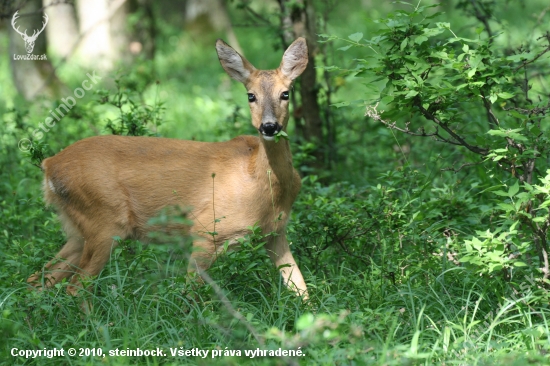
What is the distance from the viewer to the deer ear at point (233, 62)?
5250 mm

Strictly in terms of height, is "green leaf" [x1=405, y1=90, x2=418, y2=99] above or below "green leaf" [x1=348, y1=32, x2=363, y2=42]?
below

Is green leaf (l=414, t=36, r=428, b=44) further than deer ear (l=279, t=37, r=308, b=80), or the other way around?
deer ear (l=279, t=37, r=308, b=80)

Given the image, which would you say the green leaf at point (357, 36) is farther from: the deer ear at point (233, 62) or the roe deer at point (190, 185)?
the deer ear at point (233, 62)

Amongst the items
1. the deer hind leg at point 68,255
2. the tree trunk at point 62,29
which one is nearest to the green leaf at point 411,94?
the deer hind leg at point 68,255

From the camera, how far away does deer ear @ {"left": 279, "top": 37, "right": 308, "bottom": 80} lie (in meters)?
5.30

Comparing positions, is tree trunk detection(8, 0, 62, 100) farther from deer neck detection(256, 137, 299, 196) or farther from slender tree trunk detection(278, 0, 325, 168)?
deer neck detection(256, 137, 299, 196)

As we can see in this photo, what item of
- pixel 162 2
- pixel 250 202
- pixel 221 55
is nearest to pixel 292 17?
pixel 221 55

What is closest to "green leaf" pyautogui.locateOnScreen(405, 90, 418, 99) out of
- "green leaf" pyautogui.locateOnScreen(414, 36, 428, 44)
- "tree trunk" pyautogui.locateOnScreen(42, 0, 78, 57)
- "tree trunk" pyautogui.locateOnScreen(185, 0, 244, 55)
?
"green leaf" pyautogui.locateOnScreen(414, 36, 428, 44)

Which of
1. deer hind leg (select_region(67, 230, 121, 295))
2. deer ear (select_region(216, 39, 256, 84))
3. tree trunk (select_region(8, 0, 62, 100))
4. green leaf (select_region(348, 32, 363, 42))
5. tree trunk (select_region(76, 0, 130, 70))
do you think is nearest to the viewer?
green leaf (select_region(348, 32, 363, 42))

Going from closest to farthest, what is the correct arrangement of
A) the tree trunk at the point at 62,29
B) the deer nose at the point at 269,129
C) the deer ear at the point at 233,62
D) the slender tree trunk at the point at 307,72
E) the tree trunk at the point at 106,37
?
the deer nose at the point at 269,129, the deer ear at the point at 233,62, the slender tree trunk at the point at 307,72, the tree trunk at the point at 106,37, the tree trunk at the point at 62,29

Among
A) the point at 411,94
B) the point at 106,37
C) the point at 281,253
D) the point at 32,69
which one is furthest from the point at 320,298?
the point at 106,37

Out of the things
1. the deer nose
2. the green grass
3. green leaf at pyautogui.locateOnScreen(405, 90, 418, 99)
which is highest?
green leaf at pyautogui.locateOnScreen(405, 90, 418, 99)

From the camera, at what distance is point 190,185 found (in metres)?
5.25

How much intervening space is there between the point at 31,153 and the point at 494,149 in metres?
3.19
